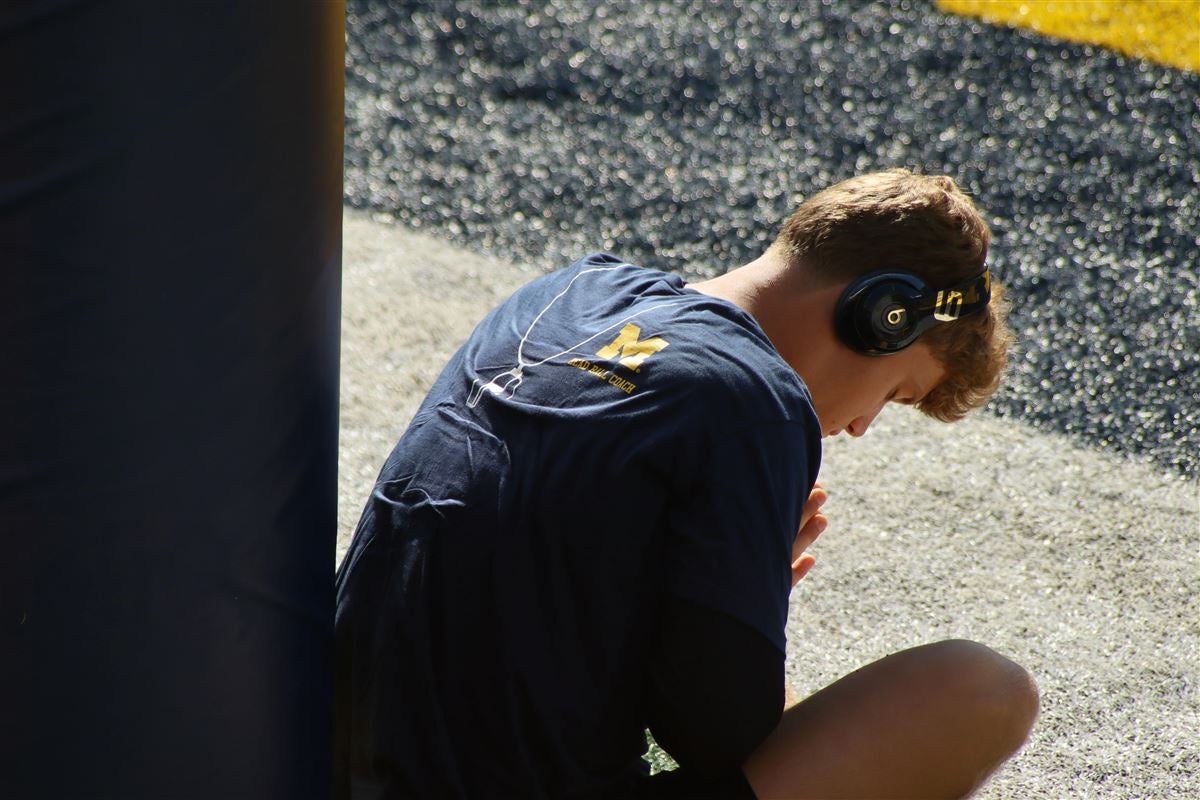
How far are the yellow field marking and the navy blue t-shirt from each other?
11.2ft

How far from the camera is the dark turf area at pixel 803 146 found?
12.0 feet

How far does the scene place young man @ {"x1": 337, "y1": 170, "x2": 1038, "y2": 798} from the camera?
162 cm

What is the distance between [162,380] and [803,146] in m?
3.11

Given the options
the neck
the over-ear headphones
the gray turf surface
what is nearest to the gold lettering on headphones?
the over-ear headphones

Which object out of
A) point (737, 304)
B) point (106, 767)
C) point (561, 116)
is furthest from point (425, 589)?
point (561, 116)

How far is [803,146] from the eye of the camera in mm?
4316

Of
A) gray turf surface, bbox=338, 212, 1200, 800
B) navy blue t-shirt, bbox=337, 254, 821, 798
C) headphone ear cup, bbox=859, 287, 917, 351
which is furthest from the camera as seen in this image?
gray turf surface, bbox=338, 212, 1200, 800

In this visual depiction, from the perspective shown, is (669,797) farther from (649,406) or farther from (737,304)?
(737,304)

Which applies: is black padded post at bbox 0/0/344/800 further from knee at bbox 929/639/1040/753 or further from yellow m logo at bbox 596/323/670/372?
knee at bbox 929/639/1040/753

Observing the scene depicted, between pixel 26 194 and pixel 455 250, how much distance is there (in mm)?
2682

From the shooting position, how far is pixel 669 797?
5.88 ft

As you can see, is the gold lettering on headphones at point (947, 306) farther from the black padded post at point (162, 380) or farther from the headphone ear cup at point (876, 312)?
the black padded post at point (162, 380)

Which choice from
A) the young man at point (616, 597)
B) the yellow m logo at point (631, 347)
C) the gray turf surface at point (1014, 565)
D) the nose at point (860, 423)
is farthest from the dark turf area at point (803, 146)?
the yellow m logo at point (631, 347)

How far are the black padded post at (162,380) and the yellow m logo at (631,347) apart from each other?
35 cm
